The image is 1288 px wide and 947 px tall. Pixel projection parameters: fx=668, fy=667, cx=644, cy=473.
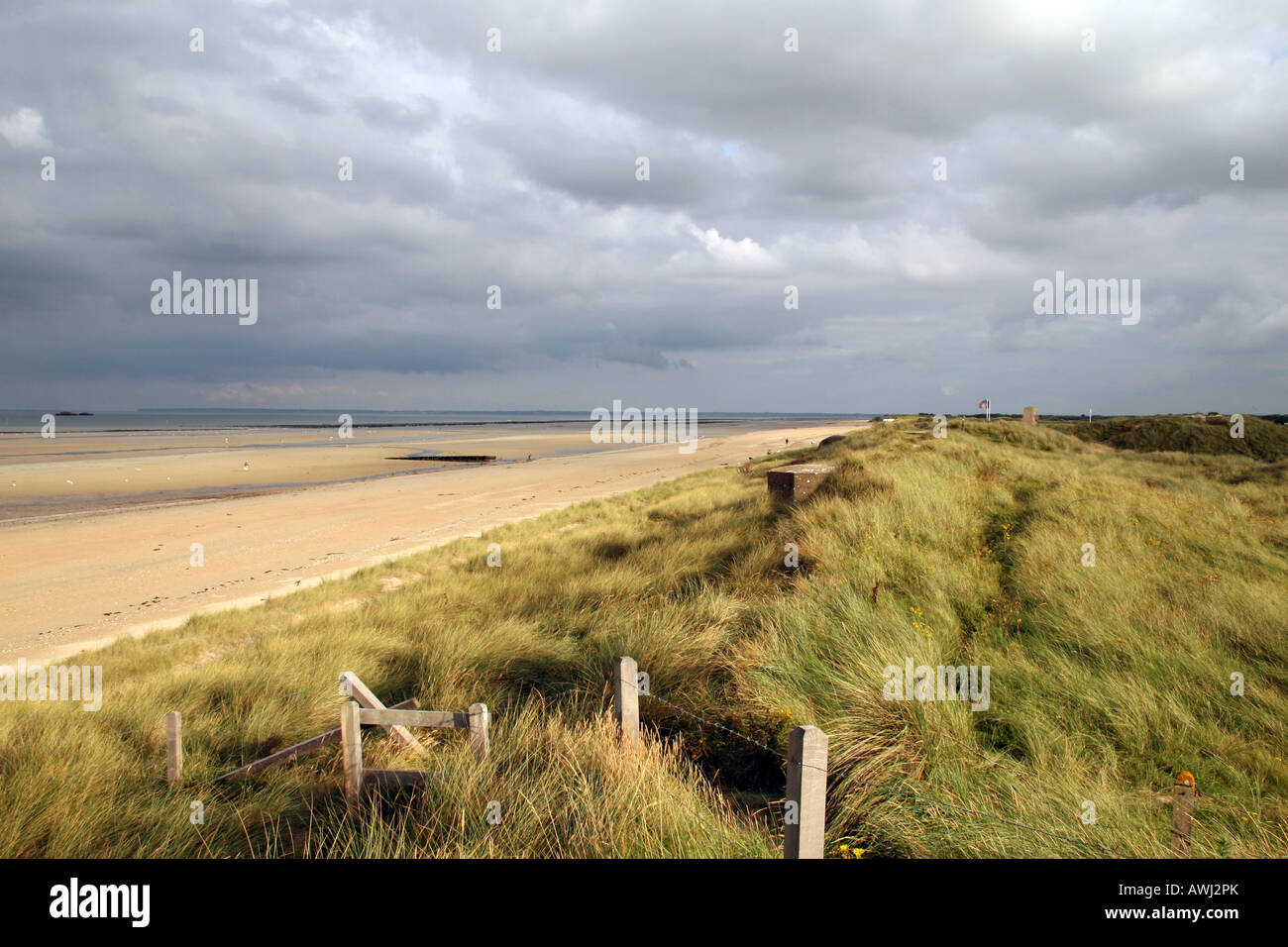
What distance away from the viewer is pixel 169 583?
1387 centimetres

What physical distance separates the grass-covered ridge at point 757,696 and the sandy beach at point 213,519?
3.07 meters

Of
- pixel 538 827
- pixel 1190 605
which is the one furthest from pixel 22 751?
pixel 1190 605

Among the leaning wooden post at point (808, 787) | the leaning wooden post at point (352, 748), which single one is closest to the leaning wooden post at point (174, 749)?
the leaning wooden post at point (352, 748)

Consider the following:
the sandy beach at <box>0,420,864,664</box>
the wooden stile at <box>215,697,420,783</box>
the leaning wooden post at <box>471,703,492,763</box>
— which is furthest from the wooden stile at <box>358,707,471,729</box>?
the sandy beach at <box>0,420,864,664</box>

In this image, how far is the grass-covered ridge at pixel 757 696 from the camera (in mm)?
3877

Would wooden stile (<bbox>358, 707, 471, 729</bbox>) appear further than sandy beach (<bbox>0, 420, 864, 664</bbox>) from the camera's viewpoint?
No

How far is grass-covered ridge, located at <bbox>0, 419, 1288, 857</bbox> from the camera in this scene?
3.88 meters

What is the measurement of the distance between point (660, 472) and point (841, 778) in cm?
3407

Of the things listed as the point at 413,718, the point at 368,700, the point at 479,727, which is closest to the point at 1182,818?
the point at 479,727

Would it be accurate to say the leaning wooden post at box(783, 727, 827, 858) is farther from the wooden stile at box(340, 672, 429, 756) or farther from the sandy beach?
the sandy beach

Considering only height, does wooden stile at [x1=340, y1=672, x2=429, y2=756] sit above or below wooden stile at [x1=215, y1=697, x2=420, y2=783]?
above

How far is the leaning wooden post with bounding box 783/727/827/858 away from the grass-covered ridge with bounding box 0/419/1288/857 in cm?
99

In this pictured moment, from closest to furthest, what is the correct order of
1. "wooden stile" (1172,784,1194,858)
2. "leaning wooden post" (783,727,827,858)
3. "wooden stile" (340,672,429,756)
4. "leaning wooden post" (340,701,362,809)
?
"leaning wooden post" (783,727,827,858) → "wooden stile" (1172,784,1194,858) → "leaning wooden post" (340,701,362,809) → "wooden stile" (340,672,429,756)

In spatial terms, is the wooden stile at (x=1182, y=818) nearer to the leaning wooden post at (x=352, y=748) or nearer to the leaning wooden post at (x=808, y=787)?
the leaning wooden post at (x=808, y=787)
